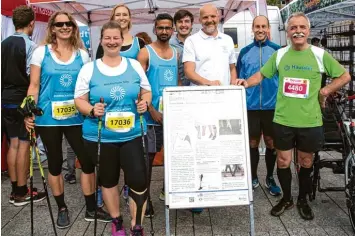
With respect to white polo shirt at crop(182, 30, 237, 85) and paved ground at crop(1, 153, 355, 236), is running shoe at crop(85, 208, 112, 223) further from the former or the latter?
white polo shirt at crop(182, 30, 237, 85)

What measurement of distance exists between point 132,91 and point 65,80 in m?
0.72

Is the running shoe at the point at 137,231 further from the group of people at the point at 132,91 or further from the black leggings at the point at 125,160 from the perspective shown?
the black leggings at the point at 125,160

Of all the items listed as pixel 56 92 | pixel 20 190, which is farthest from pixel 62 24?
pixel 20 190

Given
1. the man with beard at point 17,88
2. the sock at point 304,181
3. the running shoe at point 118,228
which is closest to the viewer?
the running shoe at point 118,228

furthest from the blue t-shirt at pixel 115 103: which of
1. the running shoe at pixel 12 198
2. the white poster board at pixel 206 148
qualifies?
the running shoe at pixel 12 198

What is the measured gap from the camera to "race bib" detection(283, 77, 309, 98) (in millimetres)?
3570

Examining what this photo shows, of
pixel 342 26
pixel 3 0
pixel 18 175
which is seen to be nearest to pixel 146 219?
pixel 18 175

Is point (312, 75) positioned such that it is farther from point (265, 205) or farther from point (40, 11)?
point (40, 11)

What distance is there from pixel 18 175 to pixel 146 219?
1558 millimetres

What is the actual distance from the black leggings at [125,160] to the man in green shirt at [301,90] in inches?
45.9

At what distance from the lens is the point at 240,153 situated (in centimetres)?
330

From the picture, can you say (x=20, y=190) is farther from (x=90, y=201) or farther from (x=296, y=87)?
(x=296, y=87)

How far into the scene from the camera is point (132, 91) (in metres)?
3.13

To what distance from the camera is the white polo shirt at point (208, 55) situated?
3.70 m
